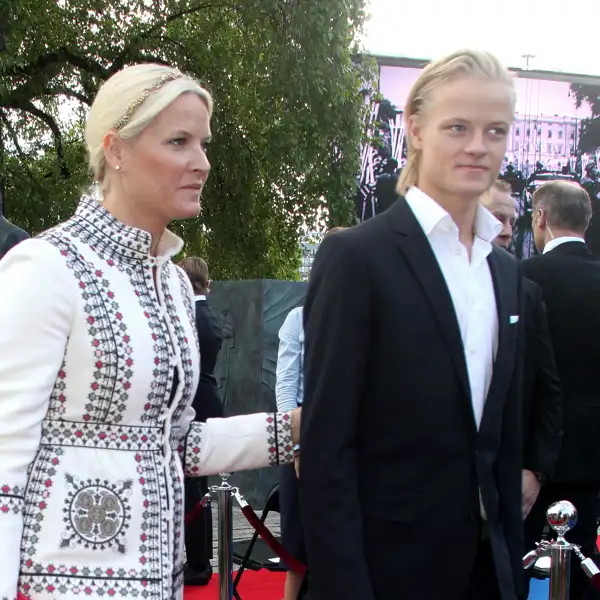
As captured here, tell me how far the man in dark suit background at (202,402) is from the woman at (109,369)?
3.61 metres

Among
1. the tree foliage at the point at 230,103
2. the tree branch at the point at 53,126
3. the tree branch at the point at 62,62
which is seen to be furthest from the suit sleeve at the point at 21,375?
the tree branch at the point at 53,126

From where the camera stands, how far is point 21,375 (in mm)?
1890

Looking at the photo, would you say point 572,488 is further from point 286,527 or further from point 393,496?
point 393,496

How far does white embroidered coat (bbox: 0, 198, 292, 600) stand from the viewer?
1.89m

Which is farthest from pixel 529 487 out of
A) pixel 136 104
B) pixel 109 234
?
pixel 136 104

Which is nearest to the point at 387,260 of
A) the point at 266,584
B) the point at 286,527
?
the point at 286,527

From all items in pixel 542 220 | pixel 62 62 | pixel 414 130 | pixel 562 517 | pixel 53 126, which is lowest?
pixel 562 517

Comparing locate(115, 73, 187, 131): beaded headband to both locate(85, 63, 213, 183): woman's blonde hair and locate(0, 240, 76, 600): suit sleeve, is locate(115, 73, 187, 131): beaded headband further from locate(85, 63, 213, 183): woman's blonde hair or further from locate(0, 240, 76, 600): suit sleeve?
locate(0, 240, 76, 600): suit sleeve

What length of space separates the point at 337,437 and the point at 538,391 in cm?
204

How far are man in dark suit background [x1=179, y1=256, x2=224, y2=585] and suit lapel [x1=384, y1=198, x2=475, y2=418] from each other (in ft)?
12.8

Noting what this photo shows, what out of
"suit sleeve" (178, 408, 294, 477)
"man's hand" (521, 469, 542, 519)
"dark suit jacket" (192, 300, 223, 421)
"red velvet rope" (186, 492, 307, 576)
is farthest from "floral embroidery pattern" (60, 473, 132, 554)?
"dark suit jacket" (192, 300, 223, 421)

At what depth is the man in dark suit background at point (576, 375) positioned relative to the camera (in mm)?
4387

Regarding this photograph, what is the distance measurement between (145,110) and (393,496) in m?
1.05

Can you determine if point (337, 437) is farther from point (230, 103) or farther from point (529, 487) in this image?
point (230, 103)
